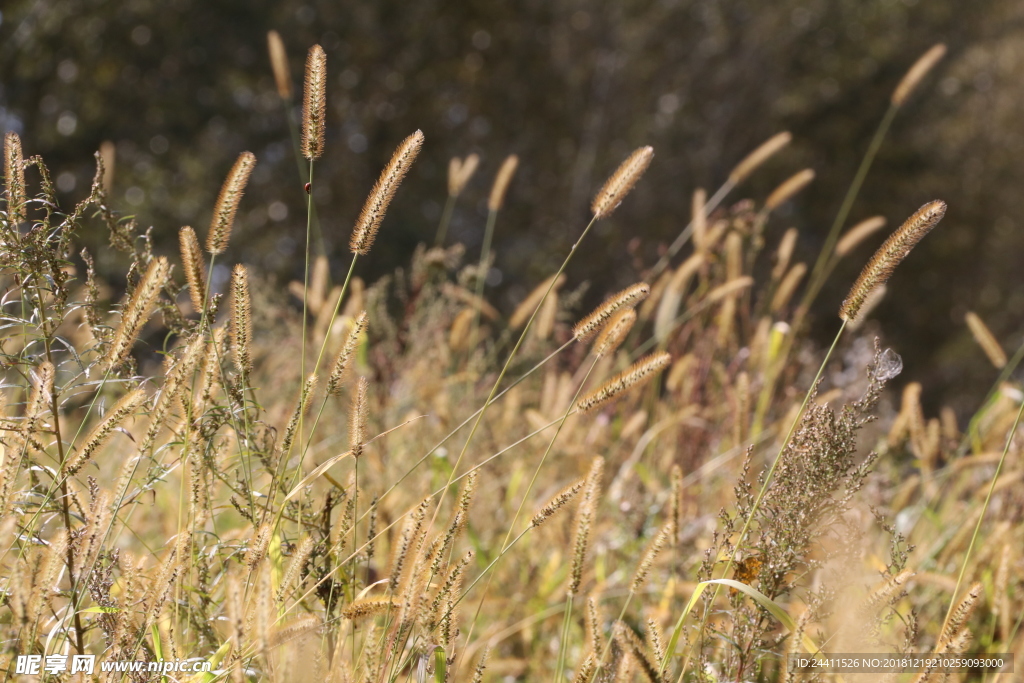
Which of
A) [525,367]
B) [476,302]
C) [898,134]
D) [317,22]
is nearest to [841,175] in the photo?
[898,134]

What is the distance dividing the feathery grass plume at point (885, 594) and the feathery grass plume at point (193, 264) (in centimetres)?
110

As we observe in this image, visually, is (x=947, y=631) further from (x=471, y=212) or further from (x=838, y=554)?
(x=471, y=212)

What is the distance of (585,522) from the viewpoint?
48.7 inches

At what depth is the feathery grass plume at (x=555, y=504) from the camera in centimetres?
118

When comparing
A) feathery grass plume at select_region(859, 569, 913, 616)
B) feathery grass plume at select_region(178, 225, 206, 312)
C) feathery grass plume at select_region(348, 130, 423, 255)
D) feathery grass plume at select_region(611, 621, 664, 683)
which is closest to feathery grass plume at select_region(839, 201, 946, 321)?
feathery grass plume at select_region(859, 569, 913, 616)

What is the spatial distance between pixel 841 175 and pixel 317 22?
7.62 metres

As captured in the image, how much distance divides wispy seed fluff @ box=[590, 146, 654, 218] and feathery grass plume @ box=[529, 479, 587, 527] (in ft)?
1.33

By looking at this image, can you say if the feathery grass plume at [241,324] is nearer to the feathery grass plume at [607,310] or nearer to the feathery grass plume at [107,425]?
the feathery grass plume at [107,425]

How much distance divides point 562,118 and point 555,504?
32.2 ft

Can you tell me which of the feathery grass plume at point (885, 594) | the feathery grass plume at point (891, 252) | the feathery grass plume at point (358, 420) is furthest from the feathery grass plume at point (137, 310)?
the feathery grass plume at point (885, 594)

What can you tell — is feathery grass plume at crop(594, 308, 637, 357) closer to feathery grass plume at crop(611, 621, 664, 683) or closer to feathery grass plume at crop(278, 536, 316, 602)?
feathery grass plume at crop(611, 621, 664, 683)

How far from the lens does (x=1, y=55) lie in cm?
768

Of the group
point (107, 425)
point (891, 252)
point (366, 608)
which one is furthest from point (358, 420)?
point (891, 252)

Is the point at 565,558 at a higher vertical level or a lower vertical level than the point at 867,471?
lower
